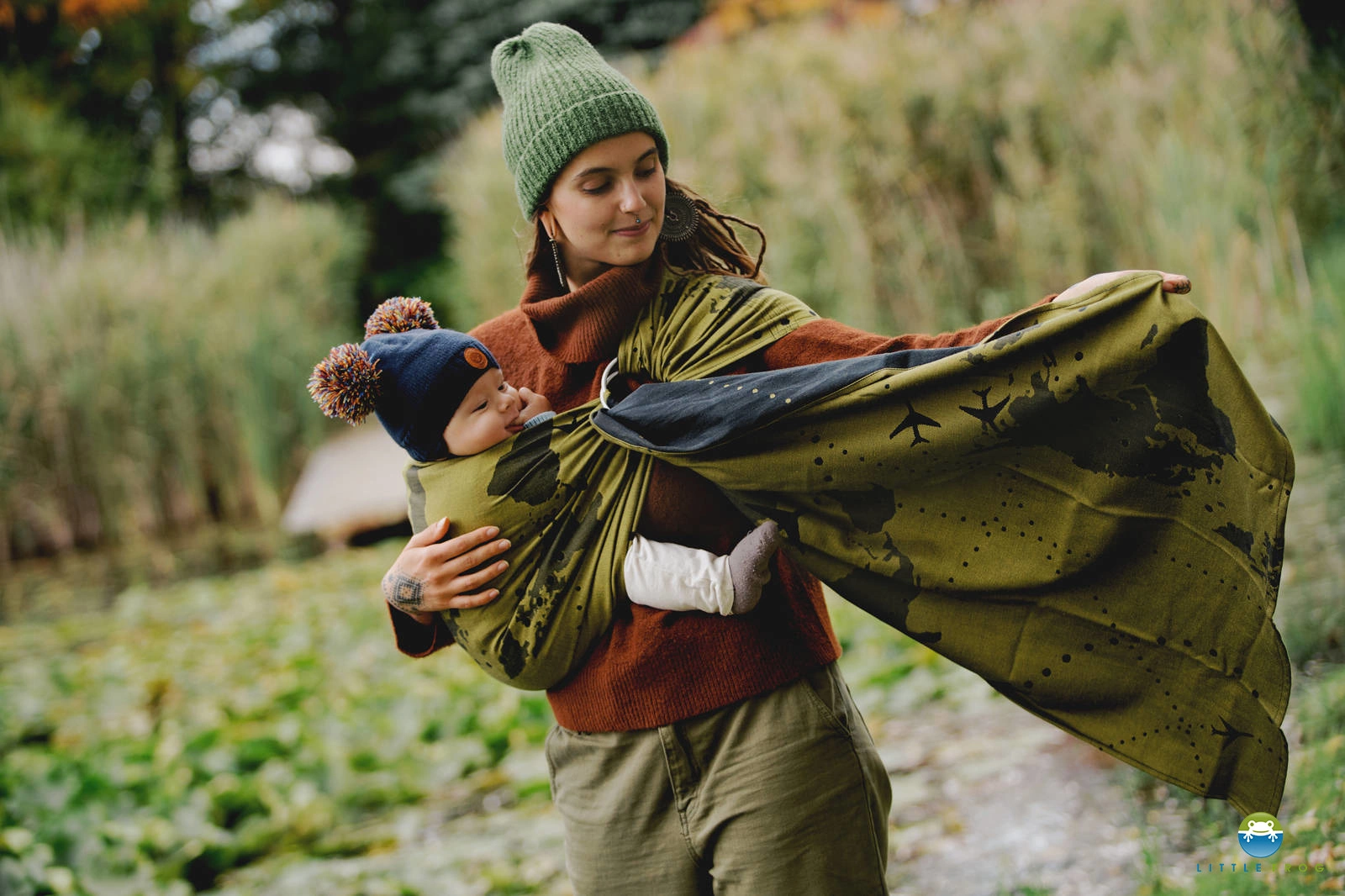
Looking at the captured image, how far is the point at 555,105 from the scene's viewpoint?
1.57m

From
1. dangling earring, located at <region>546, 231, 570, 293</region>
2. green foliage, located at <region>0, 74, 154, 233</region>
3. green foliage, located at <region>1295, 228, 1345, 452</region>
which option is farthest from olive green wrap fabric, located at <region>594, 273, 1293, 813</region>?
green foliage, located at <region>0, 74, 154, 233</region>

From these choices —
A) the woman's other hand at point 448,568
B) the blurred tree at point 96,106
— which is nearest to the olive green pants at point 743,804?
the woman's other hand at point 448,568

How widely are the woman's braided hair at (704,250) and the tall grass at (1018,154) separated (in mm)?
2647

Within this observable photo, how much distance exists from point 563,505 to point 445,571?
200 millimetres

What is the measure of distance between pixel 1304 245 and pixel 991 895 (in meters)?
3.25

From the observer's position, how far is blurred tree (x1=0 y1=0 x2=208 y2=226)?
1185 centimetres

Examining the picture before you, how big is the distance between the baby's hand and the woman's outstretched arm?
0.19m

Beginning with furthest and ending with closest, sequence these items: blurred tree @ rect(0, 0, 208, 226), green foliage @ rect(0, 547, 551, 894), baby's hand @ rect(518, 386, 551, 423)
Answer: blurred tree @ rect(0, 0, 208, 226), green foliage @ rect(0, 547, 551, 894), baby's hand @ rect(518, 386, 551, 423)

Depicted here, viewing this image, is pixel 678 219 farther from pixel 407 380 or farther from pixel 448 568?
pixel 448 568

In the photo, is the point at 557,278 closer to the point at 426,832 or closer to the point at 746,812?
the point at 746,812

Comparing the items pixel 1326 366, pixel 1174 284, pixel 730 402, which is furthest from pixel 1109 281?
pixel 1326 366

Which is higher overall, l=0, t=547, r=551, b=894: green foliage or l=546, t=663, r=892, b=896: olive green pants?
l=546, t=663, r=892, b=896: olive green pants

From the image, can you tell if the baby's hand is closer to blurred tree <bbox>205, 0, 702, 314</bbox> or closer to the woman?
the woman

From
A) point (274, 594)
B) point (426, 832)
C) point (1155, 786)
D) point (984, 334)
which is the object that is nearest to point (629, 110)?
point (984, 334)
